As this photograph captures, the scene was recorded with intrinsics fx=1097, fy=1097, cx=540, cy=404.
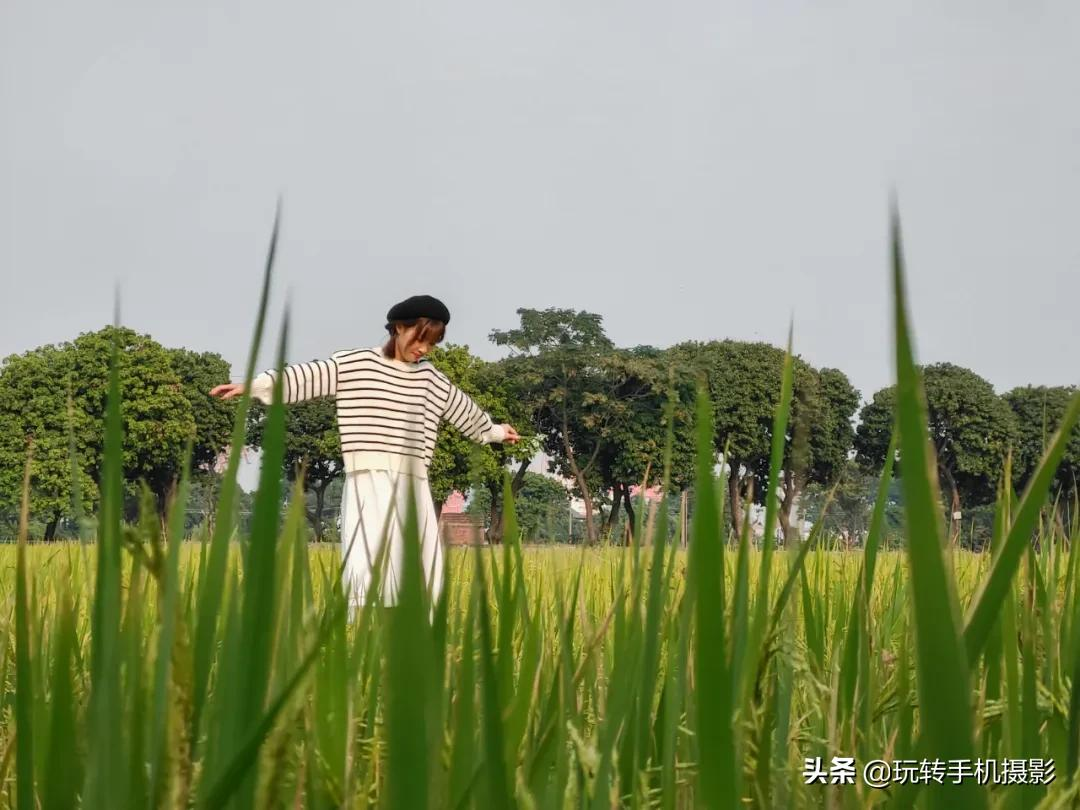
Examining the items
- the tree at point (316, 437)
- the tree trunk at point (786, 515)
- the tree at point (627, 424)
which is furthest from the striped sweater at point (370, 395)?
the tree at point (627, 424)

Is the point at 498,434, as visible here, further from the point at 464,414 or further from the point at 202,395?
the point at 202,395

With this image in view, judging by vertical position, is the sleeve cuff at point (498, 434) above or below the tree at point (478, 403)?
below

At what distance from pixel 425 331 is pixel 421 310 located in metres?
0.10

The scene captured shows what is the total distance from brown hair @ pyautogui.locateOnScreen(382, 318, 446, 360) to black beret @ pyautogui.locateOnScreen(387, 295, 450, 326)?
2 centimetres

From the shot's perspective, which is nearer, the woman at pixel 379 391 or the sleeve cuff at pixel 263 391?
the sleeve cuff at pixel 263 391

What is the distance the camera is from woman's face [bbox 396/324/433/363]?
5.16 metres

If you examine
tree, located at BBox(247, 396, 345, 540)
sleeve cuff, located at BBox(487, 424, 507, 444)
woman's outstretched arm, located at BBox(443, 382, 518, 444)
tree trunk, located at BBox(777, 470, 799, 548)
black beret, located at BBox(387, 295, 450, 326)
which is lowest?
tree trunk, located at BBox(777, 470, 799, 548)

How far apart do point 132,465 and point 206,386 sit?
4.22 metres

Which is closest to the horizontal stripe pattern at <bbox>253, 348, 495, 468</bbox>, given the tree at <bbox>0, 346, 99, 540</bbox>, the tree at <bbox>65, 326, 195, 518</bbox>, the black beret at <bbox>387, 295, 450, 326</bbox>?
the black beret at <bbox>387, 295, 450, 326</bbox>

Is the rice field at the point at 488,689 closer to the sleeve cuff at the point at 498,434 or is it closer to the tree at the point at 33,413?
the sleeve cuff at the point at 498,434

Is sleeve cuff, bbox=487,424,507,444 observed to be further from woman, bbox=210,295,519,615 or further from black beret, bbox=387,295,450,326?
black beret, bbox=387,295,450,326

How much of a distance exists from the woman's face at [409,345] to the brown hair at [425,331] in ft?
0.06

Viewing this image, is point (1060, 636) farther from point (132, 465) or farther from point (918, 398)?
point (132, 465)

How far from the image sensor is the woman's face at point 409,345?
5164mm
